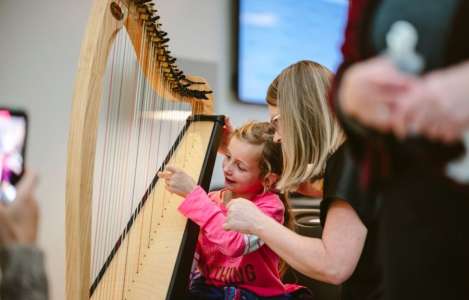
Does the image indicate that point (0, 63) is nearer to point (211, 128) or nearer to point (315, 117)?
point (211, 128)

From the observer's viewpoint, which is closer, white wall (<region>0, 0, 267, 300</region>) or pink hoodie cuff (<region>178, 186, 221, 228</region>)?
pink hoodie cuff (<region>178, 186, 221, 228</region>)

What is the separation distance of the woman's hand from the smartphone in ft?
2.18

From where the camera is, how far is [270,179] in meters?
1.50

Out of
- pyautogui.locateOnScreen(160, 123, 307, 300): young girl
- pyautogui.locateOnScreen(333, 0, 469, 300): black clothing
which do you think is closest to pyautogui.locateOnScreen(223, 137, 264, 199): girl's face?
pyautogui.locateOnScreen(160, 123, 307, 300): young girl

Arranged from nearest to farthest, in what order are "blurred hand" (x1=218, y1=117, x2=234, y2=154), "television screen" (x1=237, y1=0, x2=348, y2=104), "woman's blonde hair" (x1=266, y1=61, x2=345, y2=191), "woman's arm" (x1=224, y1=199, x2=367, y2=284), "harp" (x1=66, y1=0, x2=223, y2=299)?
1. "harp" (x1=66, y1=0, x2=223, y2=299)
2. "woman's arm" (x1=224, y1=199, x2=367, y2=284)
3. "woman's blonde hair" (x1=266, y1=61, x2=345, y2=191)
4. "blurred hand" (x1=218, y1=117, x2=234, y2=154)
5. "television screen" (x1=237, y1=0, x2=348, y2=104)

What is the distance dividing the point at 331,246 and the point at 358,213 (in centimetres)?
9

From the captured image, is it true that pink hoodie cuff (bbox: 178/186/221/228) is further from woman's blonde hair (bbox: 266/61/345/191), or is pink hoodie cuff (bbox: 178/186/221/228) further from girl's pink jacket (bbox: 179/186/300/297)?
woman's blonde hair (bbox: 266/61/345/191)

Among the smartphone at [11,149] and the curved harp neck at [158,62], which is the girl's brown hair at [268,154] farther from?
the smartphone at [11,149]

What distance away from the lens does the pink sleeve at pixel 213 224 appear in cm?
127

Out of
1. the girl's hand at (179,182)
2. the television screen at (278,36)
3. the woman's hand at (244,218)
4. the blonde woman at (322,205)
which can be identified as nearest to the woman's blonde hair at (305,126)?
the blonde woman at (322,205)

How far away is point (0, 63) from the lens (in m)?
1.76

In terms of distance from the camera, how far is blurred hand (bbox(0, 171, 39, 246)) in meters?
0.38

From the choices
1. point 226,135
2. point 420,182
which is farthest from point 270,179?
point 420,182

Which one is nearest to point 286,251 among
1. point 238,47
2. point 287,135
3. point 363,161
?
point 287,135
